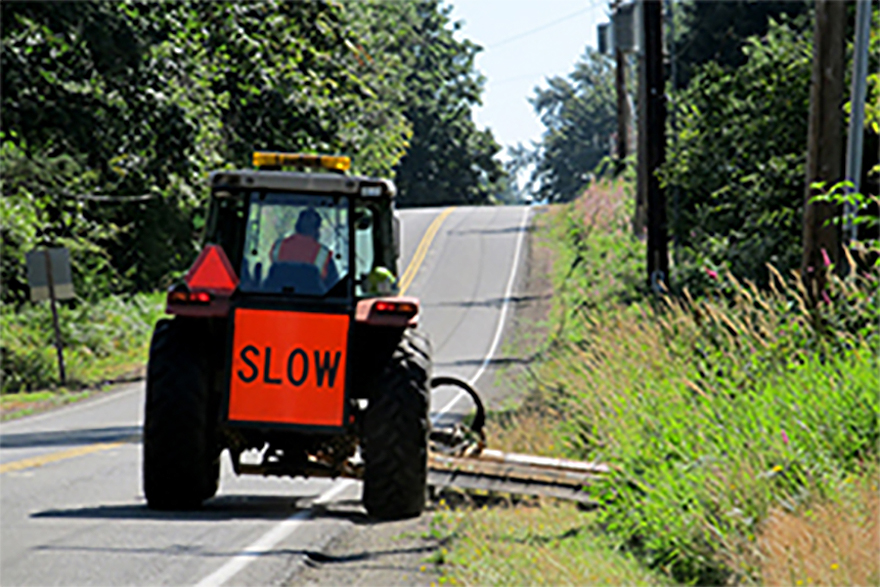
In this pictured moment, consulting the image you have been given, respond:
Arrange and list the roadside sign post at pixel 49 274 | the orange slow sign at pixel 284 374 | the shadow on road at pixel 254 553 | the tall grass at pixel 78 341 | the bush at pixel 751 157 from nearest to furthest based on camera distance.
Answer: the orange slow sign at pixel 284 374
the shadow on road at pixel 254 553
the bush at pixel 751 157
the roadside sign post at pixel 49 274
the tall grass at pixel 78 341

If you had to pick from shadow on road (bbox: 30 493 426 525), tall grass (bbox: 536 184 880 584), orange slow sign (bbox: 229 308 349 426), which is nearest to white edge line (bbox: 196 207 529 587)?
shadow on road (bbox: 30 493 426 525)

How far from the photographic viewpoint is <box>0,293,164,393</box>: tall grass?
31.0 meters

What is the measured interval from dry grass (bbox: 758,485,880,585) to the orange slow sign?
276cm

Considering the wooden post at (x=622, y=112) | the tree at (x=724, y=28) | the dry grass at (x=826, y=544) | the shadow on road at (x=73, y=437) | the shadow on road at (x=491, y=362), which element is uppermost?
the tree at (x=724, y=28)

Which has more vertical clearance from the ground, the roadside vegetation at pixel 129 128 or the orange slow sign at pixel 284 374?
the roadside vegetation at pixel 129 128

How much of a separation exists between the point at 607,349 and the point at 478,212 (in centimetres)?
5871

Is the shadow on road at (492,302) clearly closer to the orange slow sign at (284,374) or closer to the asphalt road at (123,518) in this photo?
the asphalt road at (123,518)

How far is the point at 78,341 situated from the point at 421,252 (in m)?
27.1

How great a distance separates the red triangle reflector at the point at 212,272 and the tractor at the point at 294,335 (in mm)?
10

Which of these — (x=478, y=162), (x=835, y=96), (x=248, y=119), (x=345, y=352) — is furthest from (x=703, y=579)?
(x=478, y=162)

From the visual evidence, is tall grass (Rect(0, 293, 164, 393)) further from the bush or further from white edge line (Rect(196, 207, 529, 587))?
white edge line (Rect(196, 207, 529, 587))

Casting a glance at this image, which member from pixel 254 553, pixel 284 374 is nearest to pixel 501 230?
pixel 254 553

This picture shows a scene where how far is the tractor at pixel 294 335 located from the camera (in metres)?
9.25

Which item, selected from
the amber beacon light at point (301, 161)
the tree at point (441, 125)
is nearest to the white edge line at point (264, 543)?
the amber beacon light at point (301, 161)
